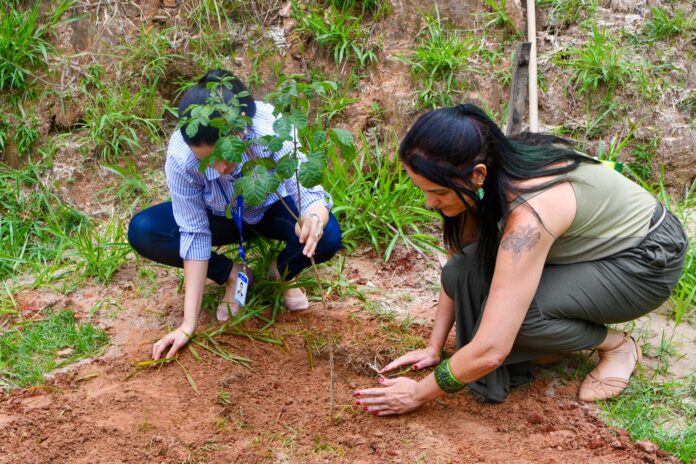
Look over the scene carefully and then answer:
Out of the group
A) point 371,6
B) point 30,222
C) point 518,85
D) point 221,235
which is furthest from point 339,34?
point 30,222

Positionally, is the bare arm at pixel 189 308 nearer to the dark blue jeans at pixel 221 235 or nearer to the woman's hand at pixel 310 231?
the dark blue jeans at pixel 221 235

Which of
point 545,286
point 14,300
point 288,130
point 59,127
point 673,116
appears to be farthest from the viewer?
point 59,127

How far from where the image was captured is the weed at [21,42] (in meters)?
3.97

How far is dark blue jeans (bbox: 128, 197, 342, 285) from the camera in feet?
9.01

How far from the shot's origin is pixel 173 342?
2.66m

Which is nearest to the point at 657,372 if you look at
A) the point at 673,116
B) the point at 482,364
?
the point at 482,364

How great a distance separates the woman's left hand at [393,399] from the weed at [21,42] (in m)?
2.95

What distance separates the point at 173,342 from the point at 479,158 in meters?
1.41

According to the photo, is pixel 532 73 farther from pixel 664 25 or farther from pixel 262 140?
pixel 262 140

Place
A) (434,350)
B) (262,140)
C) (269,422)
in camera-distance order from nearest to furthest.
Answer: (262,140), (269,422), (434,350)

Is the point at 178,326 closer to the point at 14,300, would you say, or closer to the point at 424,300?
the point at 14,300

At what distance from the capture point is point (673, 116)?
3773mm

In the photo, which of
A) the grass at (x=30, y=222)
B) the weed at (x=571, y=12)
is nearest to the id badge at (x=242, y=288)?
the grass at (x=30, y=222)

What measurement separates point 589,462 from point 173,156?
1727 millimetres
